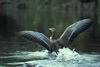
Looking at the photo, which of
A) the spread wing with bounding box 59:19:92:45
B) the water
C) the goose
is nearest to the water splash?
the water

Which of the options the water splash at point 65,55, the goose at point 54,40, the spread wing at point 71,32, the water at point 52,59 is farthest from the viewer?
the spread wing at point 71,32

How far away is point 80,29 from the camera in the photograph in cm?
2164

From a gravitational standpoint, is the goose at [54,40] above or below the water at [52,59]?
above

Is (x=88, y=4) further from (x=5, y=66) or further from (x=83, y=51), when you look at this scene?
(x=5, y=66)

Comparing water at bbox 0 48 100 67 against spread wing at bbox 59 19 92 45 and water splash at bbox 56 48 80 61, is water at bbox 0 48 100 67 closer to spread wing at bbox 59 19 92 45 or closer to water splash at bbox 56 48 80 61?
water splash at bbox 56 48 80 61

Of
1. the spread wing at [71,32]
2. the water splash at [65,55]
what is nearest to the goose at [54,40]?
the spread wing at [71,32]

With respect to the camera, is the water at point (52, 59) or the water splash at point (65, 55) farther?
the water splash at point (65, 55)

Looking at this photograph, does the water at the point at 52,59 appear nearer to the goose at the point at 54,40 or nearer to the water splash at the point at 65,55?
the water splash at the point at 65,55

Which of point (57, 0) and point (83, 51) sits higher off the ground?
point (57, 0)

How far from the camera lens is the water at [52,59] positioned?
1845cm

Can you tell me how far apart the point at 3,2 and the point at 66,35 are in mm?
102175

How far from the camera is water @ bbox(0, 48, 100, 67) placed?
1845 centimetres

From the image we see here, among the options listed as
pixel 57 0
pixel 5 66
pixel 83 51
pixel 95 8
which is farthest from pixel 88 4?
pixel 5 66

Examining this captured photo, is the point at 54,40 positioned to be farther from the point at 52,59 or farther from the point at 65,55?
the point at 52,59
